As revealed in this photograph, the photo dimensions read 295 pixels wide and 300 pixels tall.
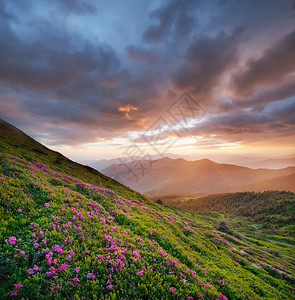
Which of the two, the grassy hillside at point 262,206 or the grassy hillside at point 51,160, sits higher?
the grassy hillside at point 51,160

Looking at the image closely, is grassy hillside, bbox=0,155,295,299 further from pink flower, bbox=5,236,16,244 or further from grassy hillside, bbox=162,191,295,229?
grassy hillside, bbox=162,191,295,229

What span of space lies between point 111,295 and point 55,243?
131 inches

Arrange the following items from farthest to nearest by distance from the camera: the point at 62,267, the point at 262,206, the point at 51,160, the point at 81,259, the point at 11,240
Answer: the point at 262,206, the point at 51,160, the point at 81,259, the point at 11,240, the point at 62,267

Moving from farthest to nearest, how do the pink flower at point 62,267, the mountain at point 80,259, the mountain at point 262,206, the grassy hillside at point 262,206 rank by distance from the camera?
1. the grassy hillside at point 262,206
2. the mountain at point 262,206
3. the pink flower at point 62,267
4. the mountain at point 80,259

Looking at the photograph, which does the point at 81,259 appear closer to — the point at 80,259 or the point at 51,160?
the point at 80,259

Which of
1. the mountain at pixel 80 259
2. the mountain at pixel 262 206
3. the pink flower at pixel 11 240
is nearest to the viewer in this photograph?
A: the mountain at pixel 80 259

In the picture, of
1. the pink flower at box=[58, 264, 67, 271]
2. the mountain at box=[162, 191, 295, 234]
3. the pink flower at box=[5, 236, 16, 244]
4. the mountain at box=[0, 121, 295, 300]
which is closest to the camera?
the mountain at box=[0, 121, 295, 300]

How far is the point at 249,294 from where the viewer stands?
27.8ft

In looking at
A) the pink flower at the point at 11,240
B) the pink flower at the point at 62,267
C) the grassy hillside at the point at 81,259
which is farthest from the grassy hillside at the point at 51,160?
the pink flower at the point at 62,267

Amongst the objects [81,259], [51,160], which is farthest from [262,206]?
[81,259]

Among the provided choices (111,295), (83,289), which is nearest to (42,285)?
(83,289)

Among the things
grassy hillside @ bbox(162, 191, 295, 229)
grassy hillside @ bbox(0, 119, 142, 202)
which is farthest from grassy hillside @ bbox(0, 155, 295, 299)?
grassy hillside @ bbox(162, 191, 295, 229)

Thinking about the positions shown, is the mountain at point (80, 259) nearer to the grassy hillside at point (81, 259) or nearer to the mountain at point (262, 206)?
the grassy hillside at point (81, 259)

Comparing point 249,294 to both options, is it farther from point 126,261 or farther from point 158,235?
point 126,261
